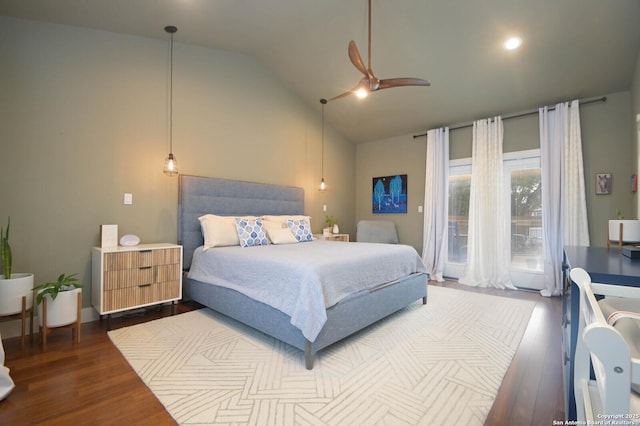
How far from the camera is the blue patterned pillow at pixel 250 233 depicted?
3.55 metres

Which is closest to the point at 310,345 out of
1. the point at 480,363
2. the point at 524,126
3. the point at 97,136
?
the point at 480,363

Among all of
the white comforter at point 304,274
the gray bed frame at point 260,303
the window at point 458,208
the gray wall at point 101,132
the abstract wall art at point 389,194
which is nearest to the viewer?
the white comforter at point 304,274

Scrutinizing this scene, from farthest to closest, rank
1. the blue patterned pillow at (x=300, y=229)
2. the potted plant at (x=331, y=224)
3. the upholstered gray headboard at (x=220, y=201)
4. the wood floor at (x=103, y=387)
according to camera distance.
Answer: the potted plant at (x=331, y=224), the blue patterned pillow at (x=300, y=229), the upholstered gray headboard at (x=220, y=201), the wood floor at (x=103, y=387)

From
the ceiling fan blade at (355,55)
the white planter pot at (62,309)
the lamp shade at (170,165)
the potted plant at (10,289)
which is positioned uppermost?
the ceiling fan blade at (355,55)

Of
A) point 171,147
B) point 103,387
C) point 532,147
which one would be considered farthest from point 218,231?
point 532,147

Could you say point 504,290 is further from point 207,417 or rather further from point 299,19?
point 299,19

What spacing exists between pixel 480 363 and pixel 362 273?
1.10m

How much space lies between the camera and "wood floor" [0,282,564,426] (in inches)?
63.2

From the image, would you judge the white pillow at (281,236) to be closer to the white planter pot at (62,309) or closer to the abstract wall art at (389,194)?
the white planter pot at (62,309)

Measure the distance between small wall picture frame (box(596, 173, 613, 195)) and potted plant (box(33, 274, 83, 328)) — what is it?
5892mm

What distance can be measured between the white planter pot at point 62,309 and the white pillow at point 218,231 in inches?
48.7

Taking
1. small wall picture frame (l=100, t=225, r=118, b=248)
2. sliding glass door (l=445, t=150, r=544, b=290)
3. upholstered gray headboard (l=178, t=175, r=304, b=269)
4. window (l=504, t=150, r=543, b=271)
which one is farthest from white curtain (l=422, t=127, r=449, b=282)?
small wall picture frame (l=100, t=225, r=118, b=248)

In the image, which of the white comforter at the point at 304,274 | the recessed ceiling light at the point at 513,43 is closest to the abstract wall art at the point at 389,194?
the white comforter at the point at 304,274

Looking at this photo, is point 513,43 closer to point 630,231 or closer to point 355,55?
point 355,55
